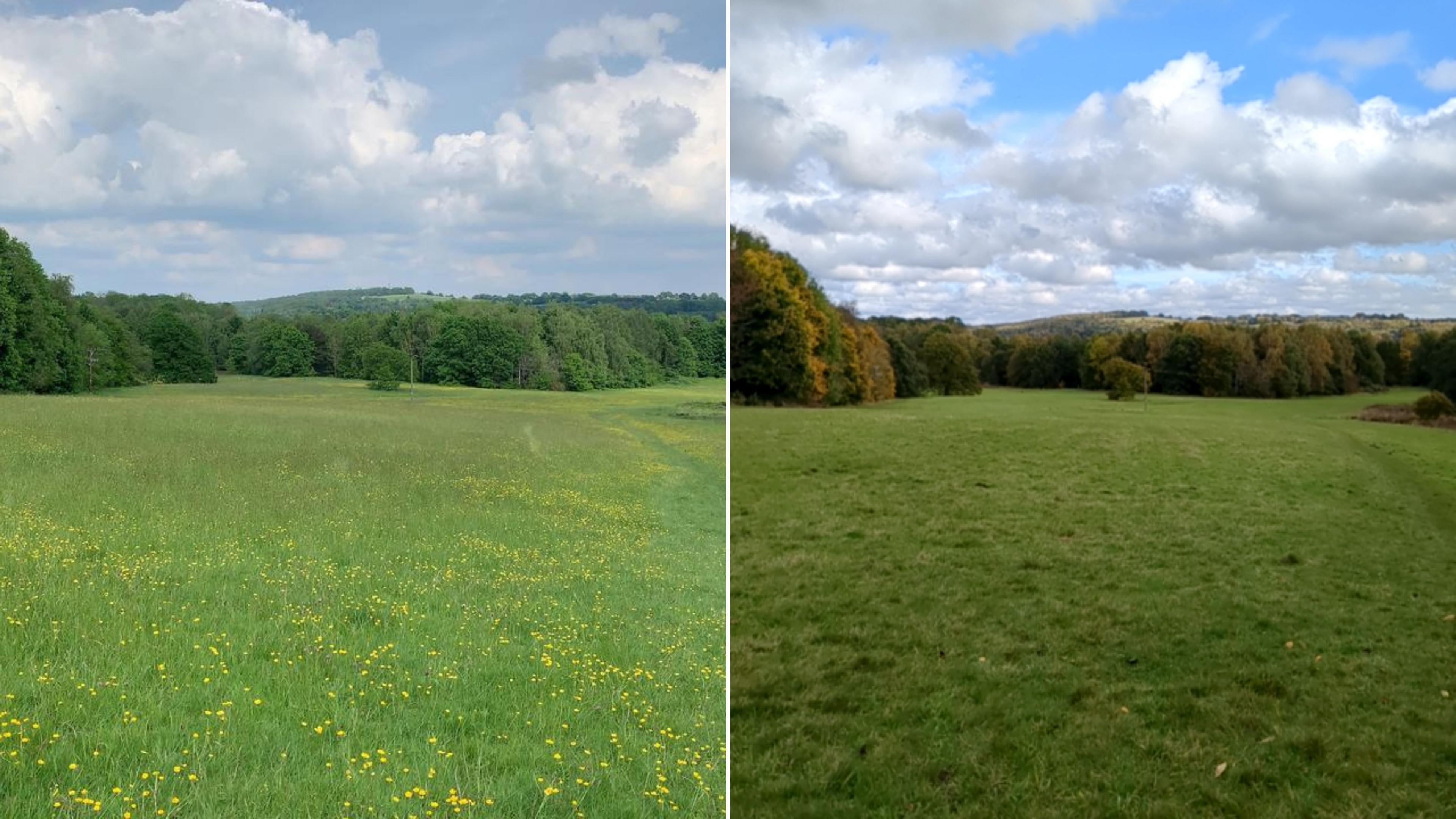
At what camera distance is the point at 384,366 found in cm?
222

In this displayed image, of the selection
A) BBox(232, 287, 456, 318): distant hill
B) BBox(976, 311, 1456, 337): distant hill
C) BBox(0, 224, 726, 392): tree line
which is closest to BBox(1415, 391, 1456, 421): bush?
BBox(976, 311, 1456, 337): distant hill

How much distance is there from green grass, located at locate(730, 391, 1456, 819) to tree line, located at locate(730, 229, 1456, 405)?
6.6 inches

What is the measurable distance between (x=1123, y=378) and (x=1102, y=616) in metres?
2.25

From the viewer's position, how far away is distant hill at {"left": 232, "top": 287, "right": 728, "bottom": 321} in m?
1.98

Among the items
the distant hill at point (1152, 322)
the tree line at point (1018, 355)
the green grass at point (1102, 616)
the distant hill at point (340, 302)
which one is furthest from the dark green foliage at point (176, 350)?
the distant hill at point (1152, 322)

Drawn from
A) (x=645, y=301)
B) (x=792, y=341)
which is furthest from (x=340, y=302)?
(x=792, y=341)

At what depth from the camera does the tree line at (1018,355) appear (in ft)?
14.5

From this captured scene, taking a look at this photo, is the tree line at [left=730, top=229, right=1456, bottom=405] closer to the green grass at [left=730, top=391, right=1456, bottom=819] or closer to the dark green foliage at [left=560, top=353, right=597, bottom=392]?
the green grass at [left=730, top=391, right=1456, bottom=819]

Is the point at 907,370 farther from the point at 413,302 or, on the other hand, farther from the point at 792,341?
the point at 413,302

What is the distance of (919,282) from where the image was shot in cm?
521

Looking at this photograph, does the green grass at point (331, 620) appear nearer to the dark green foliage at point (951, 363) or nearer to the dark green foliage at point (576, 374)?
the dark green foliage at point (576, 374)

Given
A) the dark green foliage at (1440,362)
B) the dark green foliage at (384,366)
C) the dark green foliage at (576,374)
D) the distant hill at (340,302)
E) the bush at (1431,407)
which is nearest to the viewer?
the distant hill at (340,302)

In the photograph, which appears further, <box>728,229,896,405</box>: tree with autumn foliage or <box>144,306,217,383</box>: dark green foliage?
<box>728,229,896,405</box>: tree with autumn foliage

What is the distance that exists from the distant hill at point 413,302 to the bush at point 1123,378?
4143 millimetres
